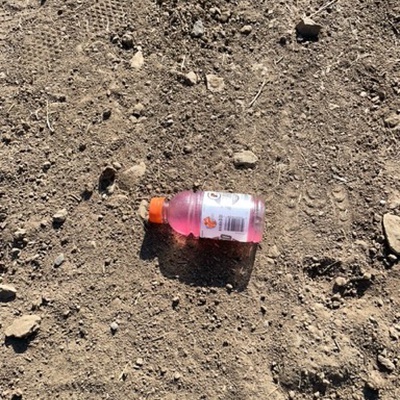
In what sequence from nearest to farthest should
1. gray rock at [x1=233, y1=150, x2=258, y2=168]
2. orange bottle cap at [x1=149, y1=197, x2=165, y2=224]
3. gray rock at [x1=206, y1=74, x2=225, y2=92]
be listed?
orange bottle cap at [x1=149, y1=197, x2=165, y2=224]
gray rock at [x1=233, y1=150, x2=258, y2=168]
gray rock at [x1=206, y1=74, x2=225, y2=92]

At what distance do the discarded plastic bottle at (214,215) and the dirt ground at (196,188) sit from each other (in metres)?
0.07

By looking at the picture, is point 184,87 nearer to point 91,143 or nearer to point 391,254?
point 91,143

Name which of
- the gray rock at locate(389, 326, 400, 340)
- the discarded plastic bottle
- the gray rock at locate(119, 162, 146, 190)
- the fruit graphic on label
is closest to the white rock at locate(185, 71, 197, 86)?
the gray rock at locate(119, 162, 146, 190)

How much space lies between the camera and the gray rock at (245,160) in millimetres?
2557

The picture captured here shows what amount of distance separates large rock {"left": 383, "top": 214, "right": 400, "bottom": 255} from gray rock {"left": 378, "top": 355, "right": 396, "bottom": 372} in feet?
1.38

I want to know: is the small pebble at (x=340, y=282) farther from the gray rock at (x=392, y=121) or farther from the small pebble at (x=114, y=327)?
the small pebble at (x=114, y=327)

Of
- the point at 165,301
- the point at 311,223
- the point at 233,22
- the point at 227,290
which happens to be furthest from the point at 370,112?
→ the point at 165,301

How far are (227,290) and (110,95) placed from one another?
1005mm

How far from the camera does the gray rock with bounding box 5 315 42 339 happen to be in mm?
2367

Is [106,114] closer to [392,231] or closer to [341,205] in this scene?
[341,205]

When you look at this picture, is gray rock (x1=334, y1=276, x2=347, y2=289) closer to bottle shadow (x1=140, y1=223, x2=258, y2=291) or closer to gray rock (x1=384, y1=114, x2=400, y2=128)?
bottle shadow (x1=140, y1=223, x2=258, y2=291)

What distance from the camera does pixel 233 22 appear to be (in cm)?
277

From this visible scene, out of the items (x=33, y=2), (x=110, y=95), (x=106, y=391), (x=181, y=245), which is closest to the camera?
(x=106, y=391)

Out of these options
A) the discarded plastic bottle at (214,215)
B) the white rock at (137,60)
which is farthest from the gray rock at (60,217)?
the white rock at (137,60)
